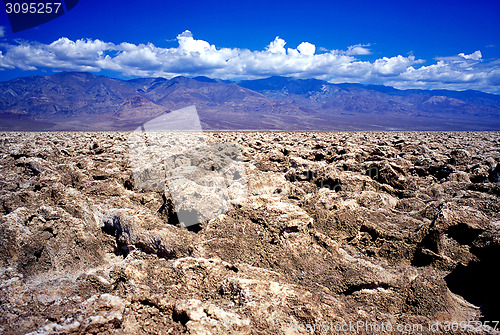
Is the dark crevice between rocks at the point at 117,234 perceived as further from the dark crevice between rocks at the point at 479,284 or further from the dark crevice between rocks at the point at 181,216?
the dark crevice between rocks at the point at 479,284

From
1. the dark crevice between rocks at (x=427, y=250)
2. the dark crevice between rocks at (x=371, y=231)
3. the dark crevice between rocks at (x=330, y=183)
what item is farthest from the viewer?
the dark crevice between rocks at (x=330, y=183)

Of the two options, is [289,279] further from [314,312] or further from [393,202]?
[393,202]

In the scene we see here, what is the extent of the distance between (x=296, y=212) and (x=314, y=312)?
3.50ft

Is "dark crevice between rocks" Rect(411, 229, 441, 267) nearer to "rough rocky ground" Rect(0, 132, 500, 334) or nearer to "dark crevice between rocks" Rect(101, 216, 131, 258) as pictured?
"rough rocky ground" Rect(0, 132, 500, 334)

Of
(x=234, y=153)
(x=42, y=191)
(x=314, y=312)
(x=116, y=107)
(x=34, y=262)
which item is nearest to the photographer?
(x=314, y=312)

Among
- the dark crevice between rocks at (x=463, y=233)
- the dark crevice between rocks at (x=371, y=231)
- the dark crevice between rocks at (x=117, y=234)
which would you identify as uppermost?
the dark crevice between rocks at (x=463, y=233)

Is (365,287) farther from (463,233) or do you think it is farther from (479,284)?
(463,233)

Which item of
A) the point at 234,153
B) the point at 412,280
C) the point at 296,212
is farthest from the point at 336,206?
the point at 234,153

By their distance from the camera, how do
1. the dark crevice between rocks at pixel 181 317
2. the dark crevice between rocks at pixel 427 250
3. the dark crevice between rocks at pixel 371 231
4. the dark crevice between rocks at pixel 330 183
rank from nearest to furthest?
the dark crevice between rocks at pixel 181 317
the dark crevice between rocks at pixel 427 250
the dark crevice between rocks at pixel 371 231
the dark crevice between rocks at pixel 330 183

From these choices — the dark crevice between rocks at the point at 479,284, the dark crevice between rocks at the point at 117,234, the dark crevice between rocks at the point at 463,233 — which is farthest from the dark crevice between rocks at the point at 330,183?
the dark crevice between rocks at the point at 117,234

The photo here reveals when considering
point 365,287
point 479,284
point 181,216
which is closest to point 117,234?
point 181,216

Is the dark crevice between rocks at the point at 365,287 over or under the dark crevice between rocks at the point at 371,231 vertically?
under

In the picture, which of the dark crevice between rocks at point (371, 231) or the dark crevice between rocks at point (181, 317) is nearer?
the dark crevice between rocks at point (181, 317)

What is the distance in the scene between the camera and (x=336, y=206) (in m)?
3.11
